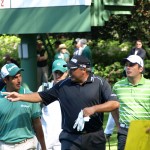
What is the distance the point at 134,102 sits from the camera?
31.6 ft

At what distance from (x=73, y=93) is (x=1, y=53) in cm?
2178

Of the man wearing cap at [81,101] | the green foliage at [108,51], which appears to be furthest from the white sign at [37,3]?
the green foliage at [108,51]

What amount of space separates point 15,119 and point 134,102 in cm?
186

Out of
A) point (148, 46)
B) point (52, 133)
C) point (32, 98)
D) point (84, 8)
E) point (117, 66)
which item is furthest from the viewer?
point (148, 46)

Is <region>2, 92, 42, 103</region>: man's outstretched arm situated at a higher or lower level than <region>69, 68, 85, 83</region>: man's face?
lower

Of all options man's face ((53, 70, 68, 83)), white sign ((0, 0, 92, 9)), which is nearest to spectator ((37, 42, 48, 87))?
white sign ((0, 0, 92, 9))

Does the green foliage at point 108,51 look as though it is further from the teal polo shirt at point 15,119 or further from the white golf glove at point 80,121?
the white golf glove at point 80,121

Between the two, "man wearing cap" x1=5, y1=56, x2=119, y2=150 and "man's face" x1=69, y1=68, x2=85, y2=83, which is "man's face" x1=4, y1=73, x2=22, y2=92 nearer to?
"man wearing cap" x1=5, y1=56, x2=119, y2=150

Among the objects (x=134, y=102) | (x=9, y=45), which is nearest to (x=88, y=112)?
(x=134, y=102)

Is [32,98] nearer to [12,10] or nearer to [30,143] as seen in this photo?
[30,143]

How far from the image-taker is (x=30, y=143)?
8.82 m

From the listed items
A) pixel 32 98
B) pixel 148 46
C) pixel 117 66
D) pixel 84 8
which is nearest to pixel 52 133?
pixel 32 98

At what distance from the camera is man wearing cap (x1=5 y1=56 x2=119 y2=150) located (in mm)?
8602

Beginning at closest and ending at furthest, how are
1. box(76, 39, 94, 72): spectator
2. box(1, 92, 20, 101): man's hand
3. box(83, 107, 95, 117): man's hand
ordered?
1. box(83, 107, 95, 117): man's hand
2. box(1, 92, 20, 101): man's hand
3. box(76, 39, 94, 72): spectator
